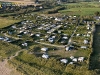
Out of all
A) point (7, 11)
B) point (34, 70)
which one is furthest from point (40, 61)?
point (7, 11)

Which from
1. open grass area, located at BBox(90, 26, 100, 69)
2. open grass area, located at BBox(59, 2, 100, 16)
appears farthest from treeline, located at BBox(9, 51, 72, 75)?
open grass area, located at BBox(59, 2, 100, 16)

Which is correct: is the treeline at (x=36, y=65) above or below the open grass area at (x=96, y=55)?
above

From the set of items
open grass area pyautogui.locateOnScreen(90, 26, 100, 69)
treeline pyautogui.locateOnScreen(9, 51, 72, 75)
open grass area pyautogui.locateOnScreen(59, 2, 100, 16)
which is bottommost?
open grass area pyautogui.locateOnScreen(59, 2, 100, 16)

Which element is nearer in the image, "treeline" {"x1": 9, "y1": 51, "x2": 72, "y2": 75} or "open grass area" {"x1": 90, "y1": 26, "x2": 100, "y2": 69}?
"treeline" {"x1": 9, "y1": 51, "x2": 72, "y2": 75}

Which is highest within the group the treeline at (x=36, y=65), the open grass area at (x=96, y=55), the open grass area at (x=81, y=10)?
the treeline at (x=36, y=65)

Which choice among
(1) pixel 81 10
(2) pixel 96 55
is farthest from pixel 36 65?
(1) pixel 81 10

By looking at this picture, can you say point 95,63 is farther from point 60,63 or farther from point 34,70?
point 34,70

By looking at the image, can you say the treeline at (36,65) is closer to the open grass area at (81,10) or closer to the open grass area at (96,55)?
the open grass area at (96,55)

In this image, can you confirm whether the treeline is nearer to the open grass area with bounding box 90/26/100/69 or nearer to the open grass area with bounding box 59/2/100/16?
the open grass area with bounding box 90/26/100/69

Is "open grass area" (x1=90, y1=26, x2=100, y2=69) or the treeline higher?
the treeline

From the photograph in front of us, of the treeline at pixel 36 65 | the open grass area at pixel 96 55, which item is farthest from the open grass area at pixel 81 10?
the treeline at pixel 36 65

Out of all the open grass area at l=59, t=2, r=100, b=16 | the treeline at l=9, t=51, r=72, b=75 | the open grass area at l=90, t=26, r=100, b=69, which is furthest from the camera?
the open grass area at l=59, t=2, r=100, b=16
